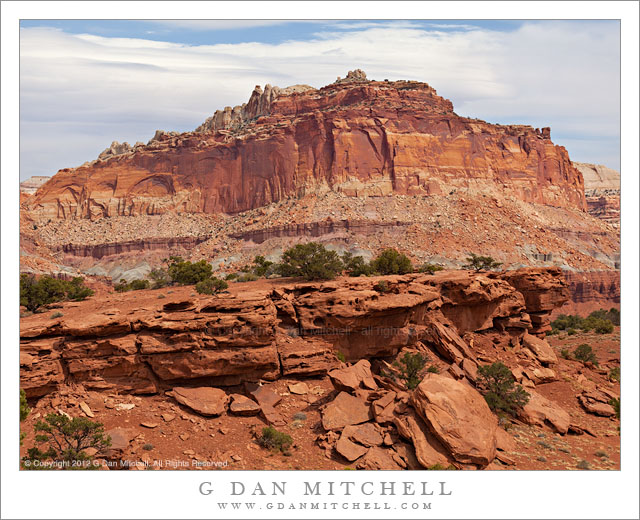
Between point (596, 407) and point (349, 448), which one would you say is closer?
point (349, 448)

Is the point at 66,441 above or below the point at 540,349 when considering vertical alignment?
below

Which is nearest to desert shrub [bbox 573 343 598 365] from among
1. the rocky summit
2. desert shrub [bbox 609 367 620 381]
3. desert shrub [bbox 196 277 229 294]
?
the rocky summit

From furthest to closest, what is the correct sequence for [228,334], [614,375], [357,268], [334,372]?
1. [357,268]
2. [614,375]
3. [334,372]
4. [228,334]

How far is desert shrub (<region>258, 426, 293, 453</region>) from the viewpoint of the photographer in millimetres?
A: 17125

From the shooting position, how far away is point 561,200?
388ft

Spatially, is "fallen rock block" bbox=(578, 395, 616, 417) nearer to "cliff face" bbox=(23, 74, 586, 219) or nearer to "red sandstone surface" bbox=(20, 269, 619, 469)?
"red sandstone surface" bbox=(20, 269, 619, 469)

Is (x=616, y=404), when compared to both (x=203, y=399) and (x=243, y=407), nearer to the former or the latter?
(x=243, y=407)

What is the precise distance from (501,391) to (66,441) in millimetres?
15214

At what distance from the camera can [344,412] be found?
59.6 feet

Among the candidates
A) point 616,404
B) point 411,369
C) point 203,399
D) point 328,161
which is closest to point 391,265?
point 411,369

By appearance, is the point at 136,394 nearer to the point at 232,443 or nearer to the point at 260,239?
the point at 232,443

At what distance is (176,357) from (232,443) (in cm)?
376

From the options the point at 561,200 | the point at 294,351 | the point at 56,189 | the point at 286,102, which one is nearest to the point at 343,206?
the point at 286,102

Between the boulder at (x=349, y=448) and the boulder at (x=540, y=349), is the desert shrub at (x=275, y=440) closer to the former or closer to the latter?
the boulder at (x=349, y=448)
